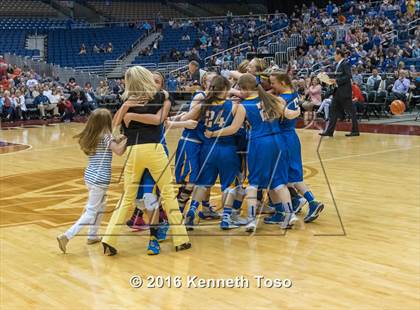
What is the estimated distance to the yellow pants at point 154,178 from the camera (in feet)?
17.0

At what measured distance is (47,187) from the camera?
28.2 feet

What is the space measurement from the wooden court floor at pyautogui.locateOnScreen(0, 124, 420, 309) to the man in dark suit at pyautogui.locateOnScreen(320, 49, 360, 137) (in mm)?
4373

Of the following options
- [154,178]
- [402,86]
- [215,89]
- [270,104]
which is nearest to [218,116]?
[215,89]

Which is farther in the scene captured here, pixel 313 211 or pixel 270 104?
pixel 313 211

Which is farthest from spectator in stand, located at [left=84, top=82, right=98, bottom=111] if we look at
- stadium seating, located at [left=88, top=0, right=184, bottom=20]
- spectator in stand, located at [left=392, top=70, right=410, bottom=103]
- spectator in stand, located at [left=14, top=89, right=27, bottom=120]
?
stadium seating, located at [left=88, top=0, right=184, bottom=20]

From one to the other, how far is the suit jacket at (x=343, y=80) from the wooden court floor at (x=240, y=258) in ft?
14.3

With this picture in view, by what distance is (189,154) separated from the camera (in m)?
6.09

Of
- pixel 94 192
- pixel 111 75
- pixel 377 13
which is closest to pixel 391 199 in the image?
pixel 94 192

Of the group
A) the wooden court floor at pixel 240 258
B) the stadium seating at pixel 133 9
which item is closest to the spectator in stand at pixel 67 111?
the wooden court floor at pixel 240 258

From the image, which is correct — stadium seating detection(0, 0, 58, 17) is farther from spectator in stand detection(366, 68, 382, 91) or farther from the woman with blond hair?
the woman with blond hair

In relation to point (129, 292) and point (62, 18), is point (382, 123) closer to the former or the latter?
point (129, 292)

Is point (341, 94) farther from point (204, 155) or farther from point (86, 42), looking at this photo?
point (86, 42)

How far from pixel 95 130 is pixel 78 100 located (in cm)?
1642

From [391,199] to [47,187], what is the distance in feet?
15.1
